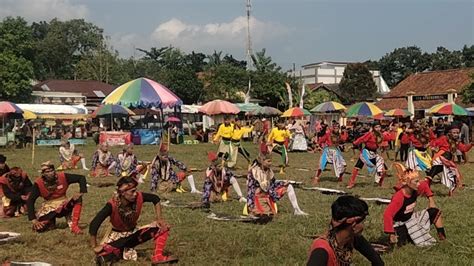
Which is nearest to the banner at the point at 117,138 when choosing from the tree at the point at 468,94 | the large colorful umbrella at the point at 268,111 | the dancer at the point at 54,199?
the large colorful umbrella at the point at 268,111

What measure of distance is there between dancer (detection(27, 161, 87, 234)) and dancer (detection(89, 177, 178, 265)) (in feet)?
6.49

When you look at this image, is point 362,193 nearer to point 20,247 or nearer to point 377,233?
point 377,233

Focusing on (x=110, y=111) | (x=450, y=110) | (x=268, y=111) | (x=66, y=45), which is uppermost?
(x=66, y=45)

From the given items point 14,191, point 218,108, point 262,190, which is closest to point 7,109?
point 218,108

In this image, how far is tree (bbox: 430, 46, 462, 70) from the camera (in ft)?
277

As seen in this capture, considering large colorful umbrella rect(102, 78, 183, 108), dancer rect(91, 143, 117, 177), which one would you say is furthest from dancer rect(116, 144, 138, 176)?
large colorful umbrella rect(102, 78, 183, 108)

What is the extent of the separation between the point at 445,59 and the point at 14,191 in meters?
84.8

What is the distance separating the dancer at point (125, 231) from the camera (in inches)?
276

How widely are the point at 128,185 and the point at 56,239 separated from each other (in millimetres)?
2307

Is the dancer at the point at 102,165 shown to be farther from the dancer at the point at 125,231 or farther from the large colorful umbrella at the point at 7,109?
the large colorful umbrella at the point at 7,109

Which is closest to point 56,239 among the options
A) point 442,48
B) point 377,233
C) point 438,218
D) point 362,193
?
point 377,233

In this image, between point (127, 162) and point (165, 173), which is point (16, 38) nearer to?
point (127, 162)

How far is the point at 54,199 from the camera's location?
30.5 ft

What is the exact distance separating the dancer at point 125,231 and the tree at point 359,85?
187ft
